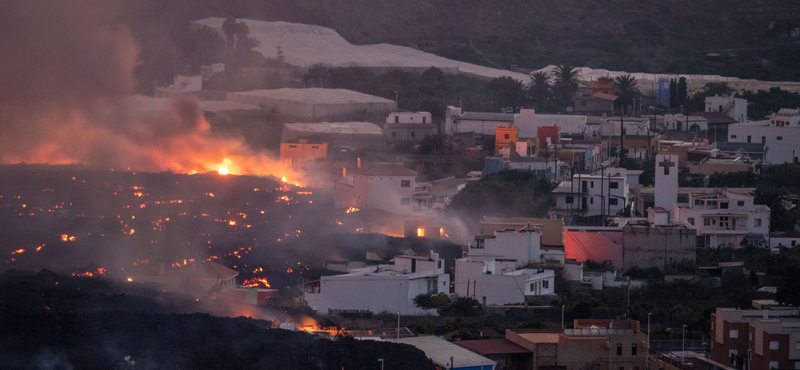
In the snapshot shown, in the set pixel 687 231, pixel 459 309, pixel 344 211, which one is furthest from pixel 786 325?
pixel 344 211

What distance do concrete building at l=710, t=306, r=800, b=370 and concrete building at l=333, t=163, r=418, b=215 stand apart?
15.4 metres

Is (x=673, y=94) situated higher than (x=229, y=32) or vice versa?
(x=229, y=32)

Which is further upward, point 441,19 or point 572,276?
point 441,19

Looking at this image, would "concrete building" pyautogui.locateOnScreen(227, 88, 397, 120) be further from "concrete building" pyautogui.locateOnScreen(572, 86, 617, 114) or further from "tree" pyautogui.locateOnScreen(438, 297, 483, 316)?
"tree" pyautogui.locateOnScreen(438, 297, 483, 316)

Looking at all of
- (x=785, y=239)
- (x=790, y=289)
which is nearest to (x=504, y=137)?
(x=785, y=239)

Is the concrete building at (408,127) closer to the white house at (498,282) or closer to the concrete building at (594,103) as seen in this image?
the concrete building at (594,103)

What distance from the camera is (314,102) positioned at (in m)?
56.9

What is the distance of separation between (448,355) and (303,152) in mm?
23406

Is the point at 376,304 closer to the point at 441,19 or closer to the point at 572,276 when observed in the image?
the point at 572,276

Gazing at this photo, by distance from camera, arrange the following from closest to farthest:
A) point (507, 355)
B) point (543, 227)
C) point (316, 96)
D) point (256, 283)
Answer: point (507, 355) < point (256, 283) < point (543, 227) < point (316, 96)

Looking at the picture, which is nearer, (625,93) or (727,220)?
(727,220)

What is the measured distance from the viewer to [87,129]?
48.1 metres

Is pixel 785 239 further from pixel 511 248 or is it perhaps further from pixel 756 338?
pixel 756 338

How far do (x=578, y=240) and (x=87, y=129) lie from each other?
16.7m
